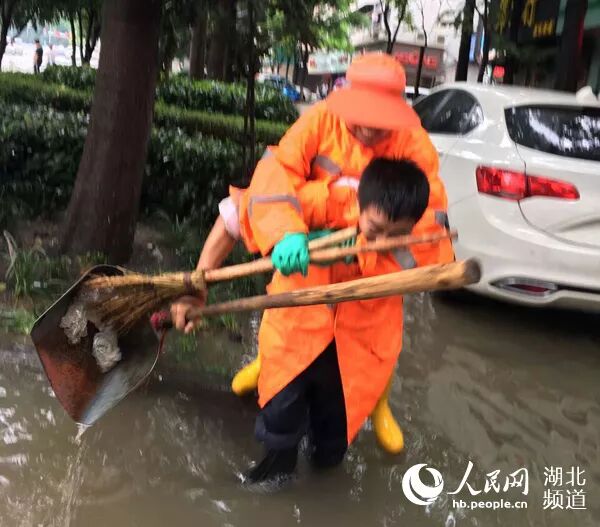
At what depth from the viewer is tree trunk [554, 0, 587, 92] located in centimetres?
802

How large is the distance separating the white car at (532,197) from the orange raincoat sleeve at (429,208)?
170 centimetres

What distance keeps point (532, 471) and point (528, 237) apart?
1.41m

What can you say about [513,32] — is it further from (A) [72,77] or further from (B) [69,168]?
(B) [69,168]

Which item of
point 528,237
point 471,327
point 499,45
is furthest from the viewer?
point 499,45

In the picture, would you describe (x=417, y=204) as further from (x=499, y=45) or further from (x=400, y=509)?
(x=499, y=45)

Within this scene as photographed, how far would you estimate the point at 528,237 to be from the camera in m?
3.84

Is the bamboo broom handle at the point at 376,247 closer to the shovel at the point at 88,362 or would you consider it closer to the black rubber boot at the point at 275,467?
the shovel at the point at 88,362

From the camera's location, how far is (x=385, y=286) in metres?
1.86

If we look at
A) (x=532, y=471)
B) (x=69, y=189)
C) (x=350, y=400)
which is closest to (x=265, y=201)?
(x=350, y=400)

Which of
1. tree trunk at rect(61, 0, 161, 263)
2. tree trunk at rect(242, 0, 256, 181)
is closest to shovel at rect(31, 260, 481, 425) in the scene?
tree trunk at rect(61, 0, 161, 263)

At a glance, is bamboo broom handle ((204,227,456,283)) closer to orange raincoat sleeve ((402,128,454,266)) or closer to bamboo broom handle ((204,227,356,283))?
bamboo broom handle ((204,227,356,283))

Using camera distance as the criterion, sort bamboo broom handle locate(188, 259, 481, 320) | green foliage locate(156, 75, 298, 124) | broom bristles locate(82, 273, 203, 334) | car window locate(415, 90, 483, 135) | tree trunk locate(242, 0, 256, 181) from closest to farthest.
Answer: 1. bamboo broom handle locate(188, 259, 481, 320)
2. broom bristles locate(82, 273, 203, 334)
3. car window locate(415, 90, 483, 135)
4. tree trunk locate(242, 0, 256, 181)
5. green foliage locate(156, 75, 298, 124)

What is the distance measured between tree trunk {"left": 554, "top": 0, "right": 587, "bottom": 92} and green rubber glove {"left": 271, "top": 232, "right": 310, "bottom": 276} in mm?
7310

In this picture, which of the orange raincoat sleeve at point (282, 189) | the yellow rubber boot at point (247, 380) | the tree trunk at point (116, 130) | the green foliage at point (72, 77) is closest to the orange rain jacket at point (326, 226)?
the orange raincoat sleeve at point (282, 189)
